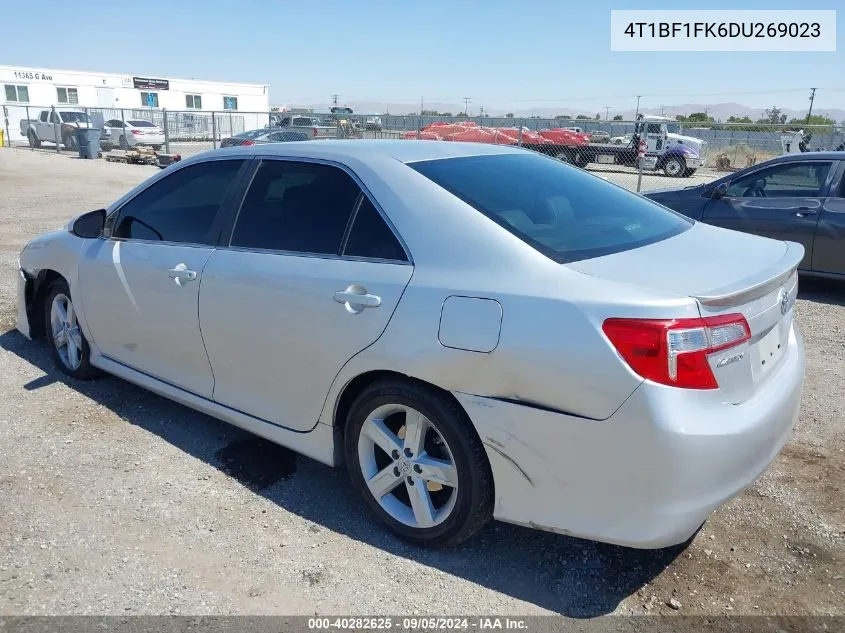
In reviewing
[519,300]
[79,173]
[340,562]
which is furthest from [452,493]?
[79,173]

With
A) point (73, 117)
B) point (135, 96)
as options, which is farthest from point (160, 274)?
point (135, 96)

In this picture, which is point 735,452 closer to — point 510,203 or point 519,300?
point 519,300

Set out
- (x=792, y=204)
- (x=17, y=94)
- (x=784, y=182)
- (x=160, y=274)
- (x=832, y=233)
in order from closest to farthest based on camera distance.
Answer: (x=160, y=274) < (x=832, y=233) < (x=792, y=204) < (x=784, y=182) < (x=17, y=94)

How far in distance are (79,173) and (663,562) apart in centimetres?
2171

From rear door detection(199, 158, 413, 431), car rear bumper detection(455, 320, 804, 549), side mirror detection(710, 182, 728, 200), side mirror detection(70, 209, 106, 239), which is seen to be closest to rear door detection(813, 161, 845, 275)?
side mirror detection(710, 182, 728, 200)

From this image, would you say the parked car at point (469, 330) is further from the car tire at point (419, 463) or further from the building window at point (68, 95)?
the building window at point (68, 95)

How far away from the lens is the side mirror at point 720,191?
7797 mm

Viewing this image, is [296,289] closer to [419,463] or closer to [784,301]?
[419,463]

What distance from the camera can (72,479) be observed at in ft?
11.4

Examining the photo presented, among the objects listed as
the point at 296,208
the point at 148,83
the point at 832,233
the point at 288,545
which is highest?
the point at 148,83

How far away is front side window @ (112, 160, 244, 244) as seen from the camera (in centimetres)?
368

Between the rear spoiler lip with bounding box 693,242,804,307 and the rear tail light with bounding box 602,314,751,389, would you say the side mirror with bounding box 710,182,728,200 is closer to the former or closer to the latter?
the rear spoiler lip with bounding box 693,242,804,307

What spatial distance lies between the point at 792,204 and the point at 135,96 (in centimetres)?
5348

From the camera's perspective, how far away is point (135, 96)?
5191cm
